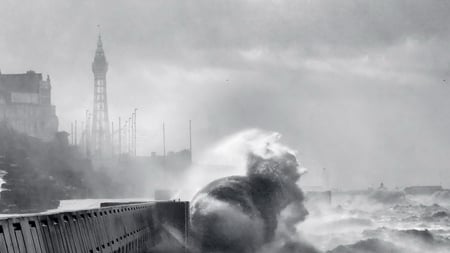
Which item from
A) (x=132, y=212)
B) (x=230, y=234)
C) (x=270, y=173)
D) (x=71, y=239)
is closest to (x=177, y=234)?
(x=230, y=234)

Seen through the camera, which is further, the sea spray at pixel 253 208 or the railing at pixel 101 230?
the sea spray at pixel 253 208

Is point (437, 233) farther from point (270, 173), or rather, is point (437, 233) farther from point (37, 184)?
point (37, 184)

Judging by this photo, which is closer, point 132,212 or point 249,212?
point 132,212

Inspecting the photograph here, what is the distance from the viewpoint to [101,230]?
1407 inches

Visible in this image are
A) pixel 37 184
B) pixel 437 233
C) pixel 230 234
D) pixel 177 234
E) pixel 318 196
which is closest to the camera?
pixel 177 234

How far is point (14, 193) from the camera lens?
160 m

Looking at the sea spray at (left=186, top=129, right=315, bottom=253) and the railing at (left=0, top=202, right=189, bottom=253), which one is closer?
the railing at (left=0, top=202, right=189, bottom=253)

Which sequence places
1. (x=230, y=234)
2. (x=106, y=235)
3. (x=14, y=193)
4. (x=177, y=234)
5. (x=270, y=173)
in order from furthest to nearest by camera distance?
Answer: (x=14, y=193) < (x=270, y=173) < (x=230, y=234) < (x=177, y=234) < (x=106, y=235)

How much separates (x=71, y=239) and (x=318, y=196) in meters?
162

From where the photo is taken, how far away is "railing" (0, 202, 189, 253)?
20.7 m

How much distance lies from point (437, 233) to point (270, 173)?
161ft

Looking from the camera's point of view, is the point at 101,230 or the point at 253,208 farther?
the point at 253,208

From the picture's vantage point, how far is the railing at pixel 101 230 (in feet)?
67.9

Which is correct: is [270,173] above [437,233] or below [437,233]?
above
